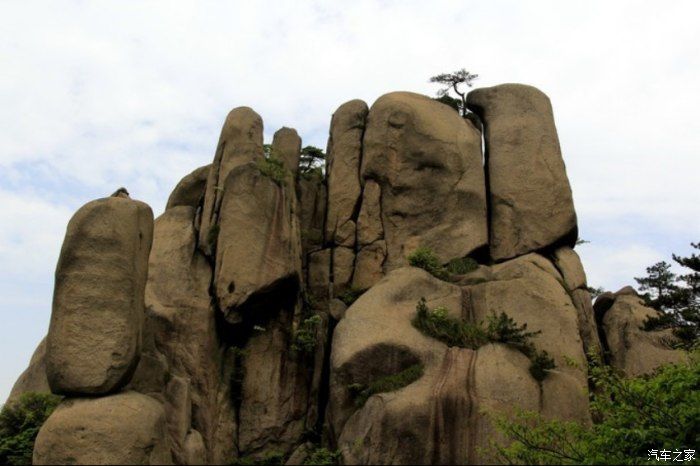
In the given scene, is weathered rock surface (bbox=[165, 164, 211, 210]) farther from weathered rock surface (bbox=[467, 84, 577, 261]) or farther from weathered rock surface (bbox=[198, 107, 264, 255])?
weathered rock surface (bbox=[467, 84, 577, 261])

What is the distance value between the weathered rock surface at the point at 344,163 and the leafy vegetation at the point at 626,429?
12944 mm

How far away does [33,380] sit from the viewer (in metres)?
26.3

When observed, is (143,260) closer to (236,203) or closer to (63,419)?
(63,419)

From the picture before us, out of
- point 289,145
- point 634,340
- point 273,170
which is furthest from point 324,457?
point 289,145

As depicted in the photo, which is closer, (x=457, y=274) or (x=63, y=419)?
(x=63, y=419)

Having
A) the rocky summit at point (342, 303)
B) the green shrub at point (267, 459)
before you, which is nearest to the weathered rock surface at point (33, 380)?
the rocky summit at point (342, 303)

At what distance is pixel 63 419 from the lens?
17859mm

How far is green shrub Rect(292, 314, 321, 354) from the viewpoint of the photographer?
2623 centimetres

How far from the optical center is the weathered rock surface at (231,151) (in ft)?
93.0

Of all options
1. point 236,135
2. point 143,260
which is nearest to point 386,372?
point 143,260

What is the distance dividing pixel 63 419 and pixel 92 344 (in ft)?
6.27

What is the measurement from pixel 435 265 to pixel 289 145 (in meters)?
8.30

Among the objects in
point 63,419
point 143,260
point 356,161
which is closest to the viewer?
point 63,419

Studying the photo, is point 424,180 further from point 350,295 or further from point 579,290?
point 579,290
